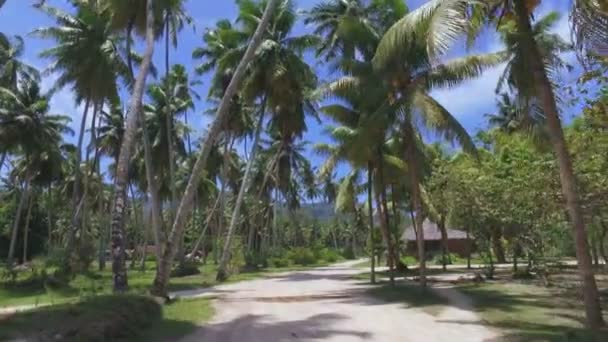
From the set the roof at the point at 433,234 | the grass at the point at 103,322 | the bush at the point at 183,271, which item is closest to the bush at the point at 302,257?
the roof at the point at 433,234

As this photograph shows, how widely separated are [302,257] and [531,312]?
125 ft

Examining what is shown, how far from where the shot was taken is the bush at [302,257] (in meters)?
51.2

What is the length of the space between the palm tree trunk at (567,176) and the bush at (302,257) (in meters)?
40.5

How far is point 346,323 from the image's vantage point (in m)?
13.1

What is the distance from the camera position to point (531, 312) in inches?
560

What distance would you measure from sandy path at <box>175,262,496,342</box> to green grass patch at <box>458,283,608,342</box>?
520mm

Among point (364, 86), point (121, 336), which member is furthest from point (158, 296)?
point (364, 86)

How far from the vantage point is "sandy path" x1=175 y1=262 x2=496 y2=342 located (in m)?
11.3

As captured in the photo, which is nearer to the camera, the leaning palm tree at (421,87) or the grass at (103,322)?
the grass at (103,322)

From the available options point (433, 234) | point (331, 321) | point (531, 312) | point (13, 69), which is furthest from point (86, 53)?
point (433, 234)

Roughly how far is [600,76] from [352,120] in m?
14.2

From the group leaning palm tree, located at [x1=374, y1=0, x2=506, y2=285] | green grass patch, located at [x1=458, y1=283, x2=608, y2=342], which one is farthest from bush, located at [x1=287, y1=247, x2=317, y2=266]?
green grass patch, located at [x1=458, y1=283, x2=608, y2=342]

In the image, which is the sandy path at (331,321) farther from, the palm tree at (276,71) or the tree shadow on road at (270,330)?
the palm tree at (276,71)

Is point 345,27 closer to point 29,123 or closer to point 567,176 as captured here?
point 567,176
